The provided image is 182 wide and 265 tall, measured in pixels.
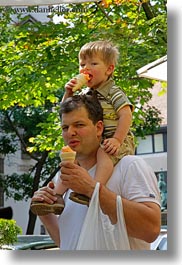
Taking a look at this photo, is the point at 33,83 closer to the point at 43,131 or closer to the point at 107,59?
the point at 43,131

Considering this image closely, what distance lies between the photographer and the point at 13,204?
295 cm

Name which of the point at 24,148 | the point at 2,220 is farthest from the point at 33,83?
the point at 2,220

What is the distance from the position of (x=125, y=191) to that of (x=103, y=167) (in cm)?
11

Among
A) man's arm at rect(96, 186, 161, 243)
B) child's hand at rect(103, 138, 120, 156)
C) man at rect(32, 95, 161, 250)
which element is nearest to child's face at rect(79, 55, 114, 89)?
man at rect(32, 95, 161, 250)

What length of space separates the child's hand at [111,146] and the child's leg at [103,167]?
17mm

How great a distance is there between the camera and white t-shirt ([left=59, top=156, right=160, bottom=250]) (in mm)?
1743

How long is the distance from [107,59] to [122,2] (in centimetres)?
126

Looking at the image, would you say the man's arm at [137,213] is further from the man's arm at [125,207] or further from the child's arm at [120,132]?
the child's arm at [120,132]

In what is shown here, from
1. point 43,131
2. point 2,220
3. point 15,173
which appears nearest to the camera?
point 2,220

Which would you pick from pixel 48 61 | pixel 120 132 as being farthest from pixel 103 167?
pixel 48 61

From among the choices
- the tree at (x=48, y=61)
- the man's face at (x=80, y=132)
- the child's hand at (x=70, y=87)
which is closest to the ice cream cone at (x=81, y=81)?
the child's hand at (x=70, y=87)

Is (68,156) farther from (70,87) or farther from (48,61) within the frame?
(48,61)

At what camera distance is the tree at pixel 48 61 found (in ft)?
11.1

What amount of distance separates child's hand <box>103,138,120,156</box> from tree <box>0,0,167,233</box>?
1259 millimetres
